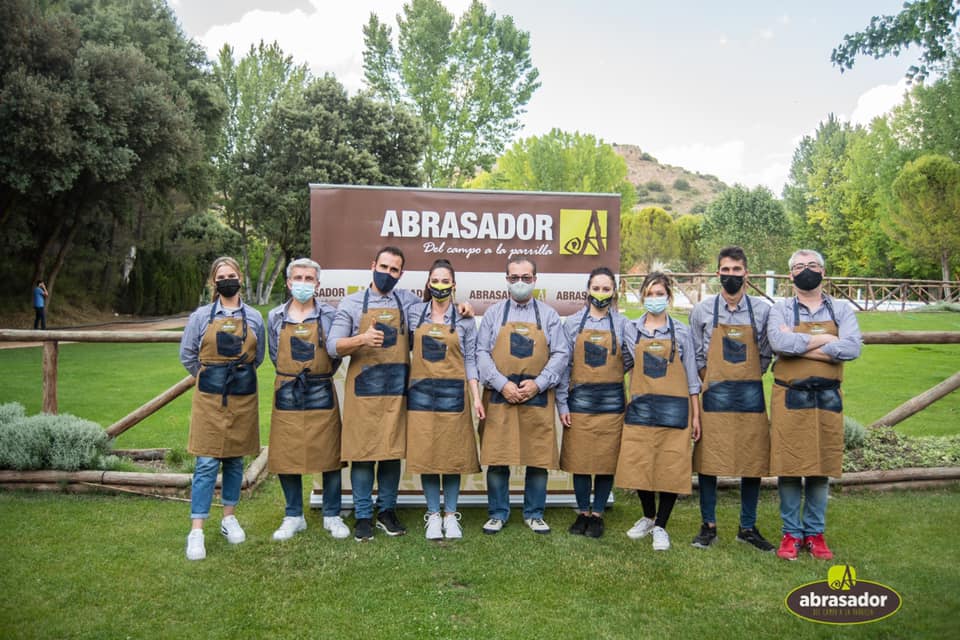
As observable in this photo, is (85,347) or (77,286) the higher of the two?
(77,286)

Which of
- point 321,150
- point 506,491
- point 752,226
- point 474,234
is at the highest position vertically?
point 752,226

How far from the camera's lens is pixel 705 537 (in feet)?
14.7

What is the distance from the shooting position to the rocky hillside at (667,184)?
134 m

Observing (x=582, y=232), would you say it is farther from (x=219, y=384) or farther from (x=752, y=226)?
(x=752, y=226)

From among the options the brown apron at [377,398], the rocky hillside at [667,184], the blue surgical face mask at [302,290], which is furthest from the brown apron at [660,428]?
the rocky hillside at [667,184]

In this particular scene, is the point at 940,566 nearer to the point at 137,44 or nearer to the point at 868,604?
the point at 868,604

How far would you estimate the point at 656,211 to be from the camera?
70.3 m

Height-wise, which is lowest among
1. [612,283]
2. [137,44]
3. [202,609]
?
[202,609]

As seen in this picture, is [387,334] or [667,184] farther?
[667,184]

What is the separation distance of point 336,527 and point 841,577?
308 cm

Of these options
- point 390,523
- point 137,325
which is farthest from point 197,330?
point 137,325

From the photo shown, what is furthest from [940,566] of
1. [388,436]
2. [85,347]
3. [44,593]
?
[85,347]

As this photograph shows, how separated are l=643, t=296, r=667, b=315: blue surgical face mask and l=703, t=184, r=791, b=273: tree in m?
50.0

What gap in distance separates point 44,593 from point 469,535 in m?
2.45
